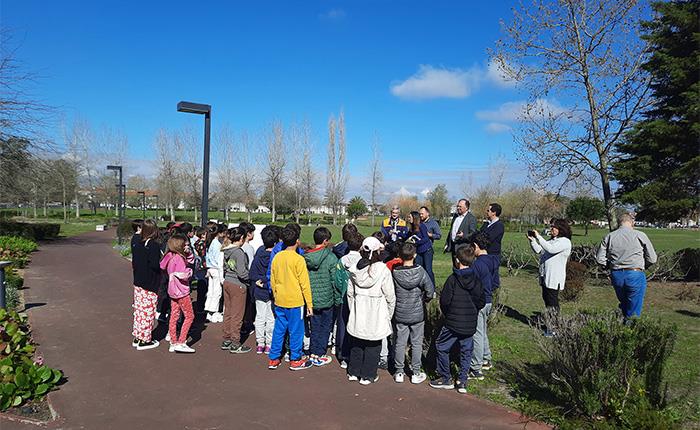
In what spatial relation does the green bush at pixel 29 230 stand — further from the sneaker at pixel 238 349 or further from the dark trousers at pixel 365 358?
the dark trousers at pixel 365 358

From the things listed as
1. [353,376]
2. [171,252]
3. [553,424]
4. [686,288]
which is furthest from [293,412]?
[686,288]

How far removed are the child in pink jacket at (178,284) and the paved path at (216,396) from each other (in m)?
0.21

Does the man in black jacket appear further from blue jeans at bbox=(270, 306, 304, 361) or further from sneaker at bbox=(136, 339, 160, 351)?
sneaker at bbox=(136, 339, 160, 351)

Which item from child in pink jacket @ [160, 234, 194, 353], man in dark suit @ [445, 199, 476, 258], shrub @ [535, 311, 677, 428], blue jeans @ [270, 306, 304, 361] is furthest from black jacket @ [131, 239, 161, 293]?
shrub @ [535, 311, 677, 428]

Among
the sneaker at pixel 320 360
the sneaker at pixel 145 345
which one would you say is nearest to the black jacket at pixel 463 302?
the sneaker at pixel 320 360

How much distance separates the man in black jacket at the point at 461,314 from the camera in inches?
Result: 191

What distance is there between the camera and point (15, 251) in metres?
15.2

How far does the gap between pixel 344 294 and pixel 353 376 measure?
105 cm

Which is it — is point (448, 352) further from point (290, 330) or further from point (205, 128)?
point (205, 128)

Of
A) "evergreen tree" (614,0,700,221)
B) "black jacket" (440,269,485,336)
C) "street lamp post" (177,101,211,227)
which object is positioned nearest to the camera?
Answer: "black jacket" (440,269,485,336)

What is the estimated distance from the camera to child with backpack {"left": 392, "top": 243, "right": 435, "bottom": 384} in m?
5.09

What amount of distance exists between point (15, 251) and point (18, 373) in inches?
519

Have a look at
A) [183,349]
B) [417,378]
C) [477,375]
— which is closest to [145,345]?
[183,349]

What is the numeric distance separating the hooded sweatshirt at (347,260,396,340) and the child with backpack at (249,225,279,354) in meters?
1.46
